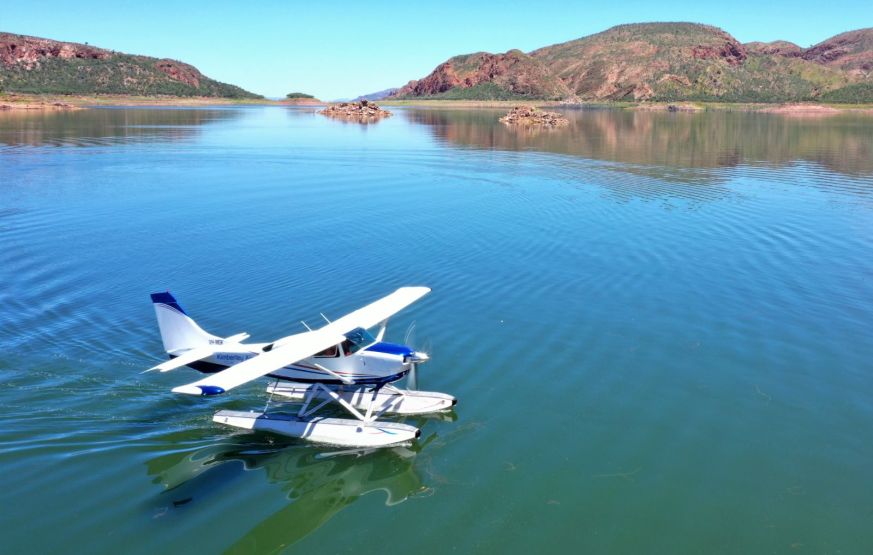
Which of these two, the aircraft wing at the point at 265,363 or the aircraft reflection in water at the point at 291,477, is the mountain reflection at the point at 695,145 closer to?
the aircraft wing at the point at 265,363

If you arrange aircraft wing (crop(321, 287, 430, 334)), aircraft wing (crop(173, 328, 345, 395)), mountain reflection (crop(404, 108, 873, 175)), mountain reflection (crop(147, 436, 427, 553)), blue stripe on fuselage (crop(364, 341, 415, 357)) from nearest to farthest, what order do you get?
mountain reflection (crop(147, 436, 427, 553)), aircraft wing (crop(173, 328, 345, 395)), blue stripe on fuselage (crop(364, 341, 415, 357)), aircraft wing (crop(321, 287, 430, 334)), mountain reflection (crop(404, 108, 873, 175))

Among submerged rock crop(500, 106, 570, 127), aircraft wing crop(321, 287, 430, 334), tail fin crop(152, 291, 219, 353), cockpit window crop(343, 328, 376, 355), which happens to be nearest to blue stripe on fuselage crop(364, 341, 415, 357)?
cockpit window crop(343, 328, 376, 355)

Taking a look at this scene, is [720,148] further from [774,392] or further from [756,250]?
[774,392]

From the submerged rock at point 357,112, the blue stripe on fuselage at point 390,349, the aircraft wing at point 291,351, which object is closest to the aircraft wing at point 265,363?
the aircraft wing at point 291,351

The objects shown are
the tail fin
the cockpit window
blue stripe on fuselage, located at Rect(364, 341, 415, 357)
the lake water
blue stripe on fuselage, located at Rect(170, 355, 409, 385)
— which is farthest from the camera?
the tail fin

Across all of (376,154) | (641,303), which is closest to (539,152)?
(376,154)

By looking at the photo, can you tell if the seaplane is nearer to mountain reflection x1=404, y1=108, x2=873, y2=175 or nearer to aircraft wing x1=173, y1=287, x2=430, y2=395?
aircraft wing x1=173, y1=287, x2=430, y2=395

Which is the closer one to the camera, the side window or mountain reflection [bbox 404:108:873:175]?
the side window
